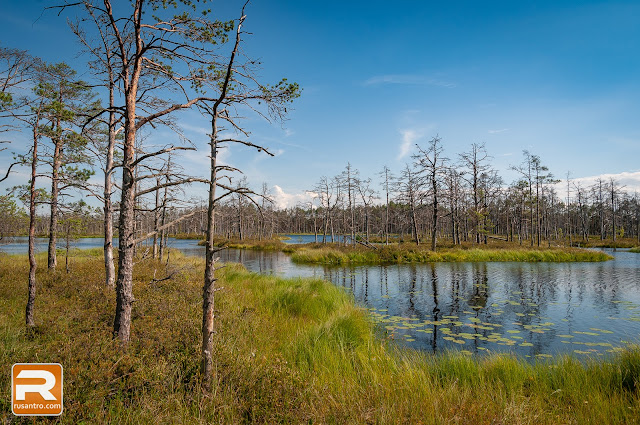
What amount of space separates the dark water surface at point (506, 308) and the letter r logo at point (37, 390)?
7616 mm

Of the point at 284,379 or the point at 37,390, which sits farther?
the point at 284,379

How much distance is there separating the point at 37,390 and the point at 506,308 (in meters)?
14.2

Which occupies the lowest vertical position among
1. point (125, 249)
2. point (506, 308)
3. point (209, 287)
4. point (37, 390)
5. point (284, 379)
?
point (506, 308)

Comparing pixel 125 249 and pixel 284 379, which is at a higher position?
pixel 125 249

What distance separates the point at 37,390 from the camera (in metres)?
3.60

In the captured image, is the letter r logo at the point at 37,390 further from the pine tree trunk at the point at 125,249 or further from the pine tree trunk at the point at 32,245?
the pine tree trunk at the point at 32,245

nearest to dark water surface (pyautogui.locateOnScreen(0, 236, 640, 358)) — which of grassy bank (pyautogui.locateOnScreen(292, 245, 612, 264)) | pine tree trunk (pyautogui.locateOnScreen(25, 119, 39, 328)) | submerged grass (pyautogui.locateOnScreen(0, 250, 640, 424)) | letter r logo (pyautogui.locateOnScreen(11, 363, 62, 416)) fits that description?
submerged grass (pyautogui.locateOnScreen(0, 250, 640, 424))

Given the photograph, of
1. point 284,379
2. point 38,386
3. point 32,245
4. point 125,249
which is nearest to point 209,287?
point 284,379

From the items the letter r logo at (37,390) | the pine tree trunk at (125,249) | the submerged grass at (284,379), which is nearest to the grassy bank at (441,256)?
the submerged grass at (284,379)

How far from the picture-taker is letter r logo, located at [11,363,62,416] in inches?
138

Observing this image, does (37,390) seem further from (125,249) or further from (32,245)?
(32,245)

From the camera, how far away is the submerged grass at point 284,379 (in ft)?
12.3

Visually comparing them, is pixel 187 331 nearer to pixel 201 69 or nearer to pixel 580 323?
pixel 201 69

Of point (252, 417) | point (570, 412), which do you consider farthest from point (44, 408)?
point (570, 412)
